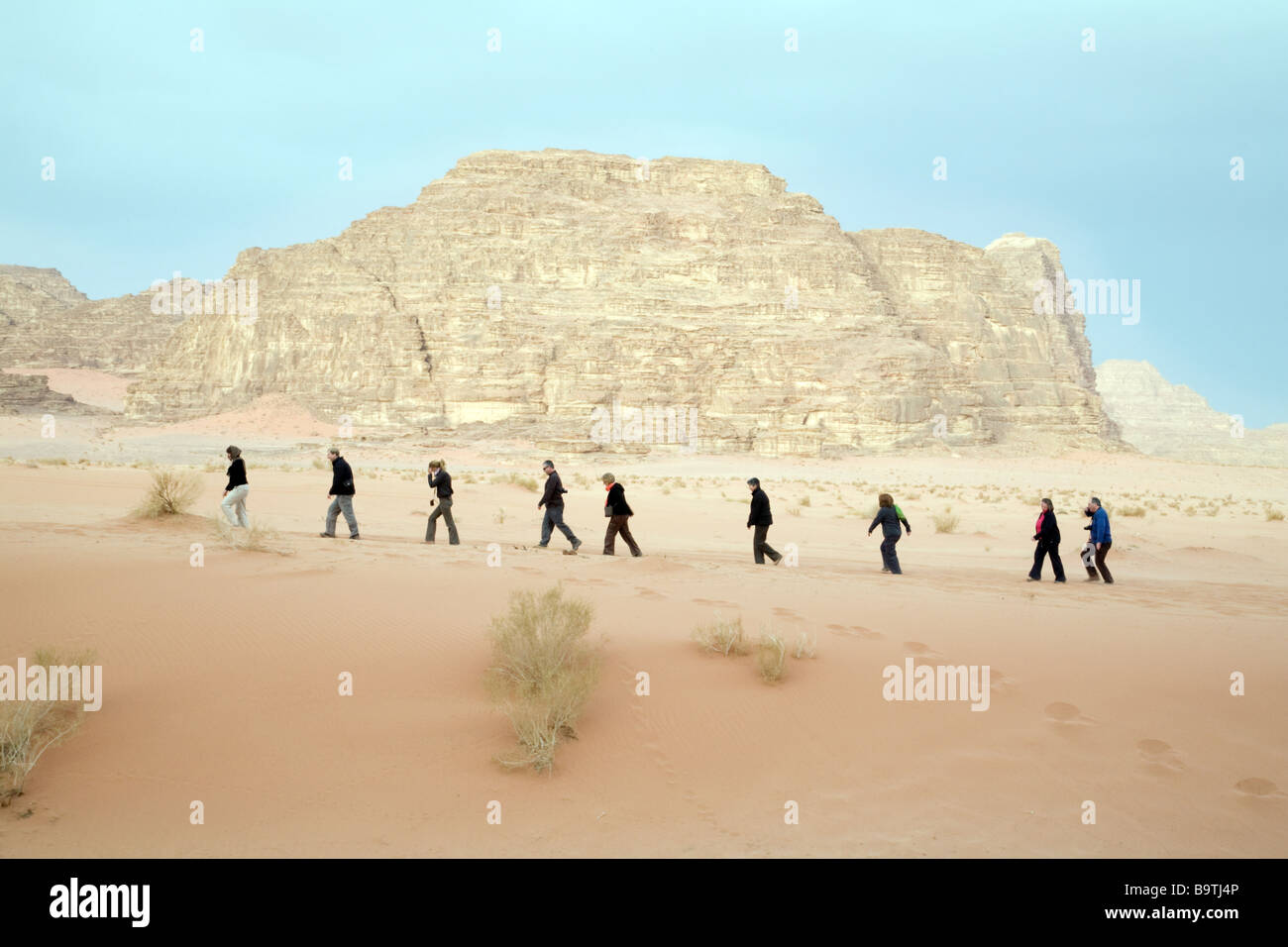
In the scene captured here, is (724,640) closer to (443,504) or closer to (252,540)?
(252,540)

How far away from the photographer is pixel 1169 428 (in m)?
196

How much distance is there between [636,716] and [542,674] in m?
0.74

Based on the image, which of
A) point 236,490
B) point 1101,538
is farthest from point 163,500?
point 1101,538

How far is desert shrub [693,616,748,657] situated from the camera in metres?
6.93

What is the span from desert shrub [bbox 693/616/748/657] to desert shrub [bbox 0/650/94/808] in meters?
4.49

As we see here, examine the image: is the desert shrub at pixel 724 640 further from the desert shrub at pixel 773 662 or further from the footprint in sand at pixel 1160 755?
the footprint in sand at pixel 1160 755

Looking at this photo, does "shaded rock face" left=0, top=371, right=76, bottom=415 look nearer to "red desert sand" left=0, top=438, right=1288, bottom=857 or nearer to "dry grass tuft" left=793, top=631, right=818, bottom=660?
"red desert sand" left=0, top=438, right=1288, bottom=857

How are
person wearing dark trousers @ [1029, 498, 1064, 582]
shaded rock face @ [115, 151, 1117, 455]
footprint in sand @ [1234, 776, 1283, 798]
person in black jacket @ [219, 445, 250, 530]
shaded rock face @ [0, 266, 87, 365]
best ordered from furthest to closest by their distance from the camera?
shaded rock face @ [0, 266, 87, 365] < shaded rock face @ [115, 151, 1117, 455] < person wearing dark trousers @ [1029, 498, 1064, 582] < person in black jacket @ [219, 445, 250, 530] < footprint in sand @ [1234, 776, 1283, 798]

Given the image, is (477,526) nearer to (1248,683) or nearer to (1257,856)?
(1248,683)

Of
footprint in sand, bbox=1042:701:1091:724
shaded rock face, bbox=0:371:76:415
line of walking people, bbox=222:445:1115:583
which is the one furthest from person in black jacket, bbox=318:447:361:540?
shaded rock face, bbox=0:371:76:415

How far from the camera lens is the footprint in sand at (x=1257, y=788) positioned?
16.3ft

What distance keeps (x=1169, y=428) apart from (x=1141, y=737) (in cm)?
22746
